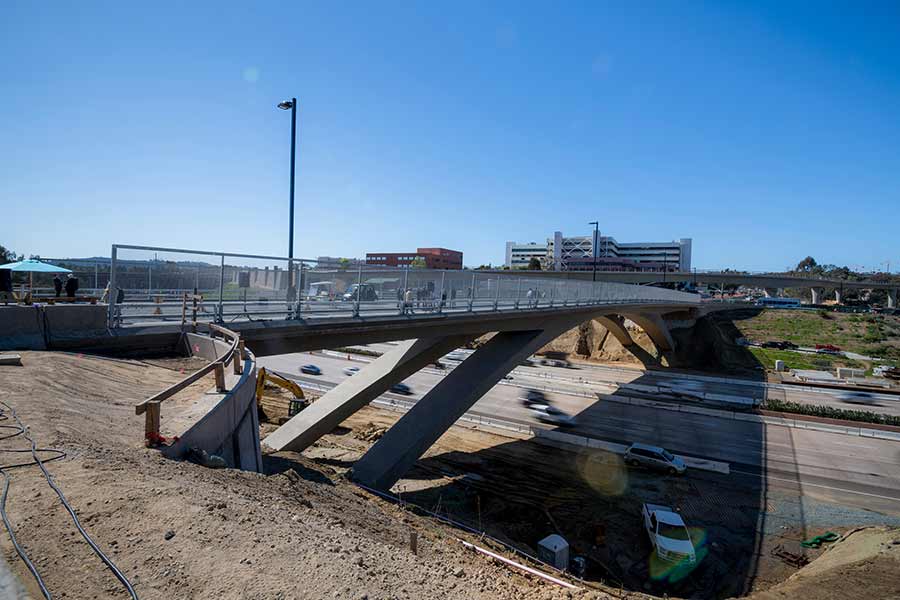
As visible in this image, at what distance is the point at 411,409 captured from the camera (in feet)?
55.3

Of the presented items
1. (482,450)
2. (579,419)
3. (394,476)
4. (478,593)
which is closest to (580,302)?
(579,419)

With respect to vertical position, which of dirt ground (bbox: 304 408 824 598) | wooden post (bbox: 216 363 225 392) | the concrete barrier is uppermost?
the concrete barrier

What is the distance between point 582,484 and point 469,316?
840 centimetres

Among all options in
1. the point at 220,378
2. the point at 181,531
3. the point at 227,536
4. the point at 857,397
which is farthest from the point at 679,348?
the point at 181,531

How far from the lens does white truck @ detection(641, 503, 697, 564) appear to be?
12398mm

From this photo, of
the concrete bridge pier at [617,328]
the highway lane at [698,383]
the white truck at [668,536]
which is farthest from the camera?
the concrete bridge pier at [617,328]

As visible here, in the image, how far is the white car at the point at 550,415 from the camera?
83.8ft

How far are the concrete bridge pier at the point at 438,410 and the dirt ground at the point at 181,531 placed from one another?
9106 millimetres

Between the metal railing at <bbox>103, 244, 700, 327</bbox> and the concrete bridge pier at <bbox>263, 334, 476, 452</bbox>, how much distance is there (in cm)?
198

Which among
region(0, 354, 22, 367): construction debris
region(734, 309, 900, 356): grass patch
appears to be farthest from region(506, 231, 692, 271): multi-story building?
region(0, 354, 22, 367): construction debris

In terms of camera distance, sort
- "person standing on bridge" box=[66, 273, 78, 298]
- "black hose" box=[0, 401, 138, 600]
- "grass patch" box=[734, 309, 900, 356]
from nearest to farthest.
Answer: "black hose" box=[0, 401, 138, 600] < "person standing on bridge" box=[66, 273, 78, 298] < "grass patch" box=[734, 309, 900, 356]

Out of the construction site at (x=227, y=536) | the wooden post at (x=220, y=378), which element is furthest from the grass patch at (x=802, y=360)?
the wooden post at (x=220, y=378)

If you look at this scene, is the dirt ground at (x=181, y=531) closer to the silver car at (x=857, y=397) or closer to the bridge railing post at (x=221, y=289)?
the bridge railing post at (x=221, y=289)

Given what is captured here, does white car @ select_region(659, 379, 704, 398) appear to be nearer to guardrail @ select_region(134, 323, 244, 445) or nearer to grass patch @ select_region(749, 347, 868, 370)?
grass patch @ select_region(749, 347, 868, 370)
